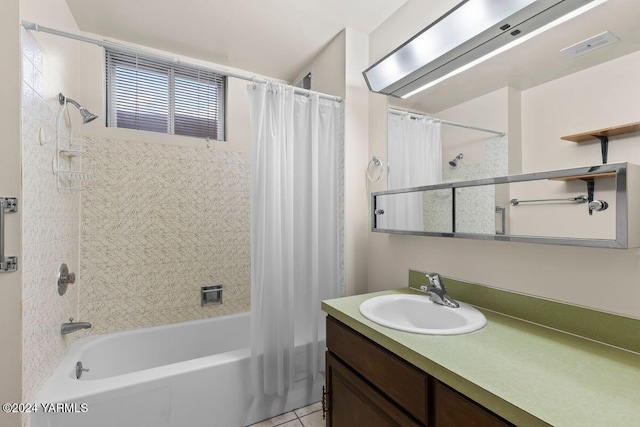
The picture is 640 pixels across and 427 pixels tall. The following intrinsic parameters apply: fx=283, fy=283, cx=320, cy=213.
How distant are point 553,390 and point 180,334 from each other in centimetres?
230

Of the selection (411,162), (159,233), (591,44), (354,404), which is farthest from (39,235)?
(591,44)

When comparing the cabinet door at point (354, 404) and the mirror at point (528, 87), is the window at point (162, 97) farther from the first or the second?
Result: the cabinet door at point (354, 404)

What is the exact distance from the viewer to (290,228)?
1757mm

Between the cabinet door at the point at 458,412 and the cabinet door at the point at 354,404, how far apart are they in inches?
4.7

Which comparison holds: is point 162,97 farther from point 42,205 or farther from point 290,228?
point 290,228

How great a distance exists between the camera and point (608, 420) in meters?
0.57

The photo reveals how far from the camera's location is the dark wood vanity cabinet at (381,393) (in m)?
0.75

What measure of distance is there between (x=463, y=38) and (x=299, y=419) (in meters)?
2.22

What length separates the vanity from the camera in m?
0.63

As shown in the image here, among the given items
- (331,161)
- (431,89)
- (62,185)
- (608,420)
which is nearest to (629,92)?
(431,89)

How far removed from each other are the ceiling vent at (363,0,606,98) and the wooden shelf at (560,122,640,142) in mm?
432

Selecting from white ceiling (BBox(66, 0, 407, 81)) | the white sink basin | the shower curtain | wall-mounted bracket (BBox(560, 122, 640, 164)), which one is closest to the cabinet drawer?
the white sink basin

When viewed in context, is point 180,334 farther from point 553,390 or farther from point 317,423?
point 553,390

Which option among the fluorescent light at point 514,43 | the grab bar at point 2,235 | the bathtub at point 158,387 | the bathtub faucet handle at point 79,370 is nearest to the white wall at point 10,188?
the grab bar at point 2,235
